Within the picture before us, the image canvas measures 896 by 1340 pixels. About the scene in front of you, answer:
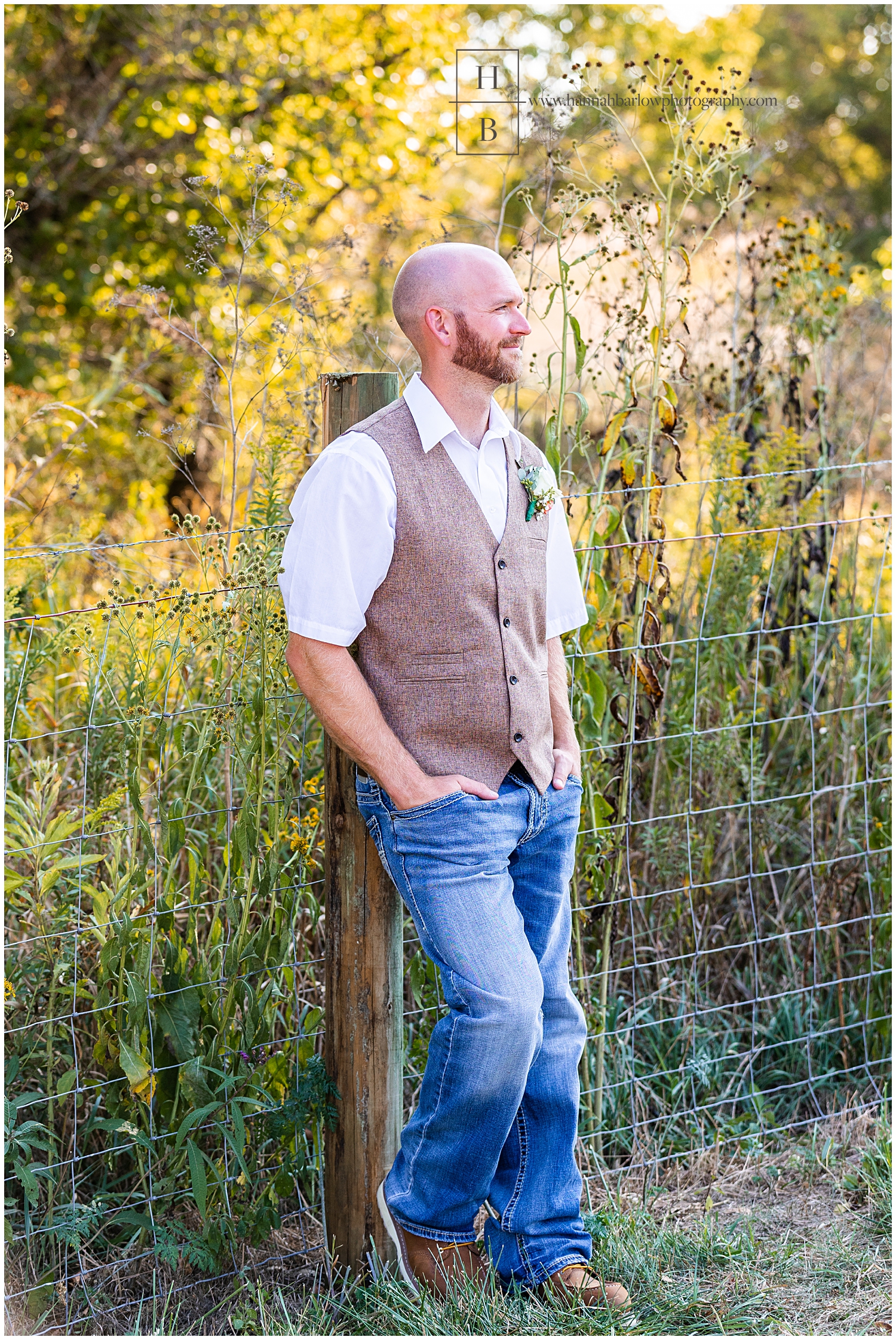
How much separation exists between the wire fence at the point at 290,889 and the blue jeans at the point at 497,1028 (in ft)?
1.04

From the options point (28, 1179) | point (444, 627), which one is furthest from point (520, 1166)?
point (444, 627)

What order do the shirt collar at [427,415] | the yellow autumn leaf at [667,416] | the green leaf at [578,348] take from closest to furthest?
the shirt collar at [427,415]
the green leaf at [578,348]
the yellow autumn leaf at [667,416]

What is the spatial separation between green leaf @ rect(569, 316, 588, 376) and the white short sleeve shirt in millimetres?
491

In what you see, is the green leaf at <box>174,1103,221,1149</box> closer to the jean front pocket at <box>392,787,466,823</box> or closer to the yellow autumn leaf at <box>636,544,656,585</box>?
the jean front pocket at <box>392,787,466,823</box>

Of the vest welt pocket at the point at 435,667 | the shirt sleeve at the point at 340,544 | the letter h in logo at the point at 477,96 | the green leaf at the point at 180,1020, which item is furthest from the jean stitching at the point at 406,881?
the letter h in logo at the point at 477,96

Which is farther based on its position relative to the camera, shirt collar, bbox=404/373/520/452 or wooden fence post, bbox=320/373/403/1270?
wooden fence post, bbox=320/373/403/1270

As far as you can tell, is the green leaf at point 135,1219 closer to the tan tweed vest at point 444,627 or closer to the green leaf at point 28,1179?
the green leaf at point 28,1179

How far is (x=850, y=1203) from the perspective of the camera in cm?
266

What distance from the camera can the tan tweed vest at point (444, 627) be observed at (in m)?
2.02

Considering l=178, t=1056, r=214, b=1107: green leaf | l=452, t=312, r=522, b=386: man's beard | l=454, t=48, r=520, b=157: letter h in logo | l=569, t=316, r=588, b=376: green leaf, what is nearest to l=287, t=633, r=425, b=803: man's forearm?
l=452, t=312, r=522, b=386: man's beard

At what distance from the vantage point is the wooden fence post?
7.42 feet

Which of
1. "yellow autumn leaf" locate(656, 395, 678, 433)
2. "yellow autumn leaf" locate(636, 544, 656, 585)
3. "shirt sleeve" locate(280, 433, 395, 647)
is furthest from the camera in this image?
"yellow autumn leaf" locate(636, 544, 656, 585)

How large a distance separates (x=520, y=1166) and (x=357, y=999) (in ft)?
1.45

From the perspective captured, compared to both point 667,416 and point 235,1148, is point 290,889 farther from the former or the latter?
point 667,416
